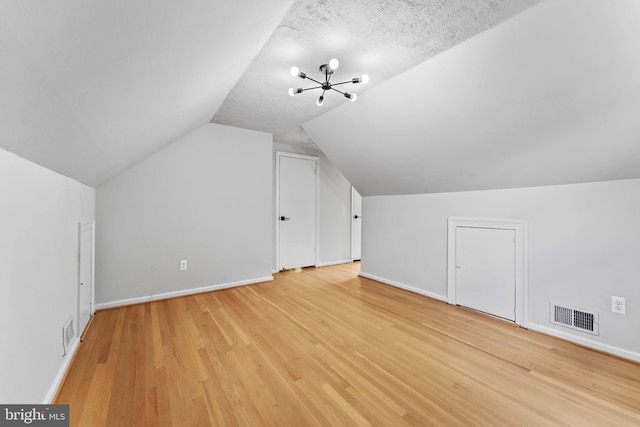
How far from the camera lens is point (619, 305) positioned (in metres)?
2.07

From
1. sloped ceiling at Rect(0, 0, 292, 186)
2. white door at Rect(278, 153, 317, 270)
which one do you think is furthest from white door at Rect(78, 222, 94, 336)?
white door at Rect(278, 153, 317, 270)

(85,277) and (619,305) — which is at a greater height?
(85,277)

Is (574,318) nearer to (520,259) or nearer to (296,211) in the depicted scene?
(520,259)

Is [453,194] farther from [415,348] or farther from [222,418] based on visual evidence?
[222,418]

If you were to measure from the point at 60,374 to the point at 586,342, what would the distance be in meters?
3.79

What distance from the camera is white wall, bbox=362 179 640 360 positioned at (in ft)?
6.69

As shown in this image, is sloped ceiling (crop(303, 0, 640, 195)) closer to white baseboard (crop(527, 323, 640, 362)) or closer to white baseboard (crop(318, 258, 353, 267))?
white baseboard (crop(527, 323, 640, 362))

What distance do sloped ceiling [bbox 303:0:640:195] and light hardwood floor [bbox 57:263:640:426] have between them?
148 centimetres

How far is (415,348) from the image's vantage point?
7.07 feet

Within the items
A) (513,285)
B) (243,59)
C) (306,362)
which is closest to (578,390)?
(513,285)

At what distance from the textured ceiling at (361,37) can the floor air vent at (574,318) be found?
2.31 metres

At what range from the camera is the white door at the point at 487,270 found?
2709 millimetres

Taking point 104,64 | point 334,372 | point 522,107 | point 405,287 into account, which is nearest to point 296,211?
point 405,287

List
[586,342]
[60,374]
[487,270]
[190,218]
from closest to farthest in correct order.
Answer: [60,374]
[586,342]
[487,270]
[190,218]
